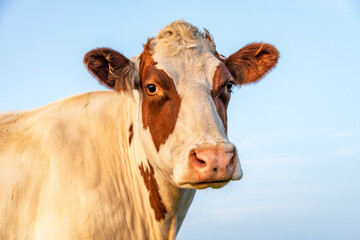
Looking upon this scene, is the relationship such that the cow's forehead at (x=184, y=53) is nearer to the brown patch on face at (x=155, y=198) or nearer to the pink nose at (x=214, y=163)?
the pink nose at (x=214, y=163)

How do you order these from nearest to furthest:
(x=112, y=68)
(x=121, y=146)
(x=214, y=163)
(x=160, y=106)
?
(x=214, y=163) → (x=160, y=106) → (x=112, y=68) → (x=121, y=146)

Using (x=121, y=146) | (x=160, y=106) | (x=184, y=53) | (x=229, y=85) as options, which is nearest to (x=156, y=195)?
(x=121, y=146)

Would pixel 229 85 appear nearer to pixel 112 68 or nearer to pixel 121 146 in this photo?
pixel 112 68

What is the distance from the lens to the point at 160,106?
5.60 meters

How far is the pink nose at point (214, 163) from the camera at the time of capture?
4637 mm

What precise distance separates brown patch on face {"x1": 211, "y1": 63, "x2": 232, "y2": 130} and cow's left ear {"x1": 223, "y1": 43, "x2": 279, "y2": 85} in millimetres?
1135

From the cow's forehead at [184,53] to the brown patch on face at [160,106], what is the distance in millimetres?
107

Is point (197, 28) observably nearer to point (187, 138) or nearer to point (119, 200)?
point (187, 138)

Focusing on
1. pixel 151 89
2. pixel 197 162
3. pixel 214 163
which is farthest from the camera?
pixel 151 89

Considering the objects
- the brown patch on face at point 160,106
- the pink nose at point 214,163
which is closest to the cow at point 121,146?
the brown patch on face at point 160,106

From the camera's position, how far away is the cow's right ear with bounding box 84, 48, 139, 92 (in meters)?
6.19

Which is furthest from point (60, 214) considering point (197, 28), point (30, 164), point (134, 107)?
point (197, 28)

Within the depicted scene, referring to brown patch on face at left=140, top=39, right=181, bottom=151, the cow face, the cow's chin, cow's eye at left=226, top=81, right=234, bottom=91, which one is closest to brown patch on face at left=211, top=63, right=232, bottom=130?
the cow face

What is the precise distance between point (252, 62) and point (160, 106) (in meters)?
2.26
